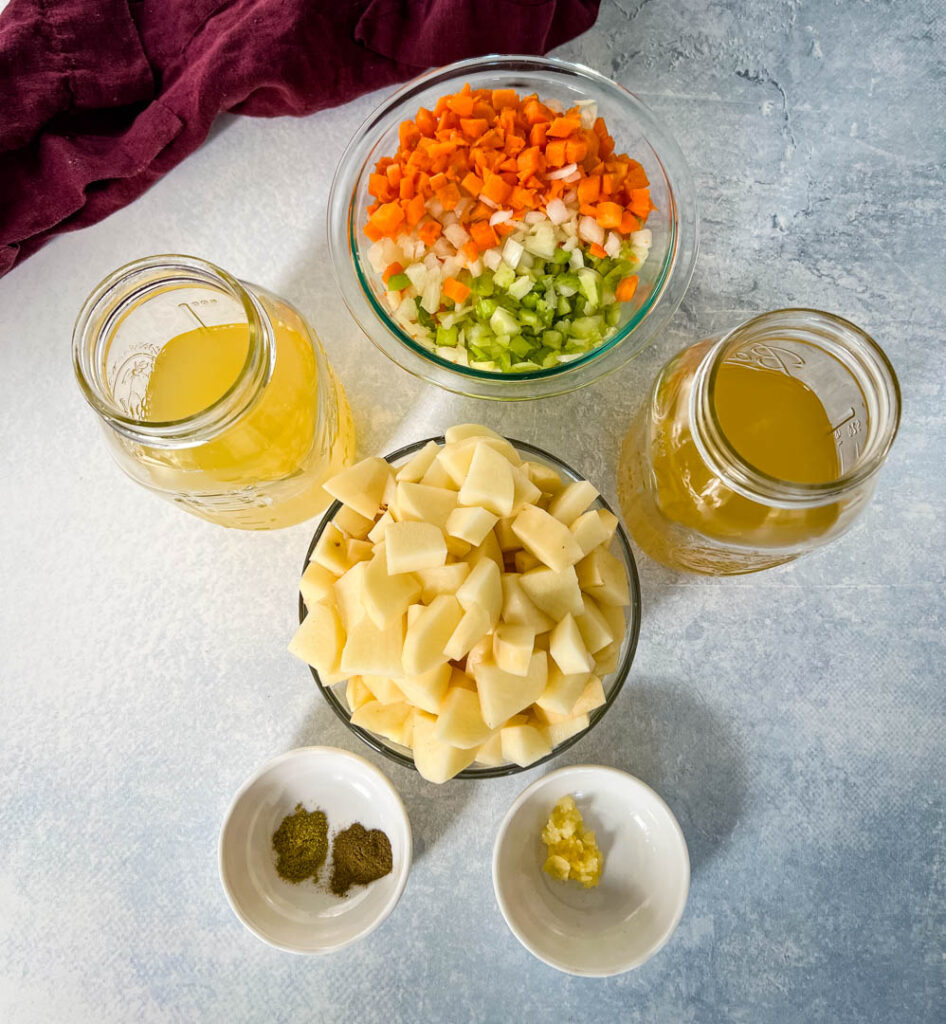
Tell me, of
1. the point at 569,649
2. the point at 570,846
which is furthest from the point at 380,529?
the point at 570,846

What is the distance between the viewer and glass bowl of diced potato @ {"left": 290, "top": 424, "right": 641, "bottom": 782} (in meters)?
0.85

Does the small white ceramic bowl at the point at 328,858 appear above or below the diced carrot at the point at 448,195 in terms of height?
below

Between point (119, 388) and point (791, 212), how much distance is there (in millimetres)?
1107

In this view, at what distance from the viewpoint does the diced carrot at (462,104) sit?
3.47ft

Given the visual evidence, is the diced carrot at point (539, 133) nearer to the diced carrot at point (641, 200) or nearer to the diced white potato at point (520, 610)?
the diced carrot at point (641, 200)

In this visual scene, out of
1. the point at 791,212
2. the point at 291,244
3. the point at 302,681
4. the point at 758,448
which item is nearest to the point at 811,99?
the point at 791,212

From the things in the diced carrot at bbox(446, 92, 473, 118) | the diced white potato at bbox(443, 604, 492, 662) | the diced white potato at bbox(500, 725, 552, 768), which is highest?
the diced carrot at bbox(446, 92, 473, 118)

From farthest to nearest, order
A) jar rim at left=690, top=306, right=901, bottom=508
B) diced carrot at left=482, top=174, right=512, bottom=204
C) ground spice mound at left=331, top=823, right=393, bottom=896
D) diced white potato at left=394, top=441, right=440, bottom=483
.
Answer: ground spice mound at left=331, top=823, right=393, bottom=896
diced carrot at left=482, top=174, right=512, bottom=204
diced white potato at left=394, top=441, right=440, bottom=483
jar rim at left=690, top=306, right=901, bottom=508

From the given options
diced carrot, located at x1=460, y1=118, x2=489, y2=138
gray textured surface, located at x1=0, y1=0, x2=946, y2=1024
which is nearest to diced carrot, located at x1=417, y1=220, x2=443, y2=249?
diced carrot, located at x1=460, y1=118, x2=489, y2=138

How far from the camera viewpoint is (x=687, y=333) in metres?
1.25

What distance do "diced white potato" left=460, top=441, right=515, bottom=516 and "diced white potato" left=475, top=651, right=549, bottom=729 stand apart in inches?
7.2

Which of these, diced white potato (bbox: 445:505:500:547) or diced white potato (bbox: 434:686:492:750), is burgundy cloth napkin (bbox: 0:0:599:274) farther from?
diced white potato (bbox: 434:686:492:750)

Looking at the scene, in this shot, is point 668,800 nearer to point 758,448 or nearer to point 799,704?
point 799,704

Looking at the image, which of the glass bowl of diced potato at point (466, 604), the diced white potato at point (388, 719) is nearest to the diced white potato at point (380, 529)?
the glass bowl of diced potato at point (466, 604)
